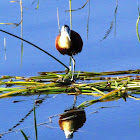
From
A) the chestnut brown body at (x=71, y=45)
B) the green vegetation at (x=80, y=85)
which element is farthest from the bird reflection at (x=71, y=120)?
the chestnut brown body at (x=71, y=45)

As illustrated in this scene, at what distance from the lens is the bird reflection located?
2.48 meters

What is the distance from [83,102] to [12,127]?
1.58 feet

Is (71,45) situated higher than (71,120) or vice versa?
(71,45)

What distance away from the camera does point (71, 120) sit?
266cm

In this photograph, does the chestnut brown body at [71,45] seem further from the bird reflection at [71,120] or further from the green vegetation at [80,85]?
the bird reflection at [71,120]

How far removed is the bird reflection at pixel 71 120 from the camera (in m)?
2.48

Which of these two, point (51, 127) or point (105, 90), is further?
point (105, 90)

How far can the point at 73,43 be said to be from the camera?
338 cm

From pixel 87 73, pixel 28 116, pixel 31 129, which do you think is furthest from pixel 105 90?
pixel 31 129

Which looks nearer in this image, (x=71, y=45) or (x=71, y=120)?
(x=71, y=120)

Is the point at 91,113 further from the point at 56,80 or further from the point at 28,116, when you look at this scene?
the point at 56,80

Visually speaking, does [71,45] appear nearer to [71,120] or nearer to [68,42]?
[68,42]

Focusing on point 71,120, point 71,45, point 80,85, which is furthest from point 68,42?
point 71,120

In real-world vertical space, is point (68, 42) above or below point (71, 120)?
above
